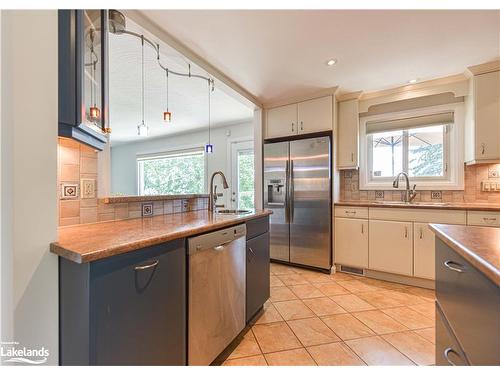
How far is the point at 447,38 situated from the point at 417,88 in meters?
0.95

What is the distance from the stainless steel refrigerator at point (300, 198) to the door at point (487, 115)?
4.75ft

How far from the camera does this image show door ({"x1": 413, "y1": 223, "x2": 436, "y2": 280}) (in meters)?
2.35

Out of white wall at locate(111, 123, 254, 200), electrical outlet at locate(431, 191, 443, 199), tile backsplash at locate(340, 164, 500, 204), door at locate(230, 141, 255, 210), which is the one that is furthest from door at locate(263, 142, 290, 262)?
electrical outlet at locate(431, 191, 443, 199)

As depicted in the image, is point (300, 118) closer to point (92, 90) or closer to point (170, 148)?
point (92, 90)

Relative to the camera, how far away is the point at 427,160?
288cm

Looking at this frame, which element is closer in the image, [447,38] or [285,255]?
[447,38]

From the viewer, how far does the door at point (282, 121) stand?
10.3 ft

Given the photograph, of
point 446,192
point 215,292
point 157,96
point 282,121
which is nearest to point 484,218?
point 446,192

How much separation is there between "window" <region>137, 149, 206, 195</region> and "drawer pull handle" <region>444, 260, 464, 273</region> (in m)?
4.50

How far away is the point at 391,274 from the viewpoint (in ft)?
8.64

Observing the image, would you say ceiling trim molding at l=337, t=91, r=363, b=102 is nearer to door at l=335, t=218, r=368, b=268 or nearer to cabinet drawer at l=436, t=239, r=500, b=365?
door at l=335, t=218, r=368, b=268
